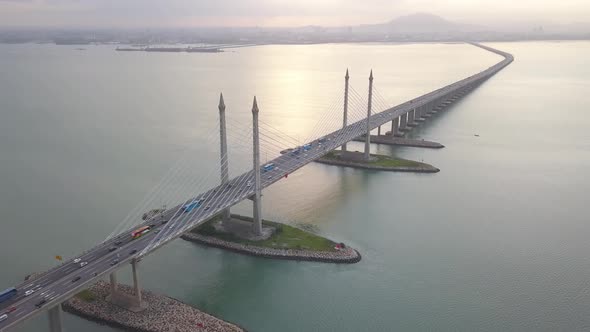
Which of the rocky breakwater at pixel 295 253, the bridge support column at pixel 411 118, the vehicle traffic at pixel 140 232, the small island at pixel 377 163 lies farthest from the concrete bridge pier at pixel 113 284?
the bridge support column at pixel 411 118

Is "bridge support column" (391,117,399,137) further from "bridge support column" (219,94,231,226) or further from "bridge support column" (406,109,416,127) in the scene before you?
"bridge support column" (219,94,231,226)

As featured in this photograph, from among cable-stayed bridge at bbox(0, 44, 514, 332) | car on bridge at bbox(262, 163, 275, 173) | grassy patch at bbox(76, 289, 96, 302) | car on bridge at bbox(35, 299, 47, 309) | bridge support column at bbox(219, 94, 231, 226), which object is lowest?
grassy patch at bbox(76, 289, 96, 302)

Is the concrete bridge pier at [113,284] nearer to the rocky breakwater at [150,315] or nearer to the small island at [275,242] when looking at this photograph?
the rocky breakwater at [150,315]

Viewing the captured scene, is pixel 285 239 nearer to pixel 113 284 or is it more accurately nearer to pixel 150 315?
pixel 150 315

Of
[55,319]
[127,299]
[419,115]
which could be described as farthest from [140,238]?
[419,115]

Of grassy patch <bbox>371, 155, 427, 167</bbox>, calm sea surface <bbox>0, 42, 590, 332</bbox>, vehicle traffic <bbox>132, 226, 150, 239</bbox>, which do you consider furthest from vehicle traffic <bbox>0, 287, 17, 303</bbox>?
grassy patch <bbox>371, 155, 427, 167</bbox>

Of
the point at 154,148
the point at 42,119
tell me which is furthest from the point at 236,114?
the point at 42,119
